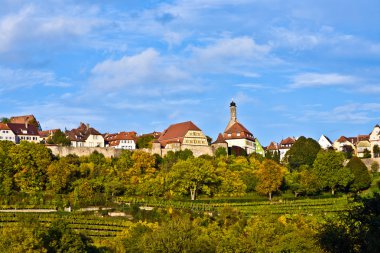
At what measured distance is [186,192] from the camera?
76.0m

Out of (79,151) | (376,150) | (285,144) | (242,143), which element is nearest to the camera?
(79,151)

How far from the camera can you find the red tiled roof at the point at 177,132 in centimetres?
9975

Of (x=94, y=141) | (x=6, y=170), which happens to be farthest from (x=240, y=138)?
(x=6, y=170)

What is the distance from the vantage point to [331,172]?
77938 mm

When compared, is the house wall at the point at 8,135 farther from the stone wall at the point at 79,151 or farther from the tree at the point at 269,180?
the tree at the point at 269,180

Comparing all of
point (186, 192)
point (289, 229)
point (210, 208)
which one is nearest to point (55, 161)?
point (186, 192)

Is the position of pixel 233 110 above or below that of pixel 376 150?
above

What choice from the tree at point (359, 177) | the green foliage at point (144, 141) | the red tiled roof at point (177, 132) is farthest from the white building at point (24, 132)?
the tree at point (359, 177)

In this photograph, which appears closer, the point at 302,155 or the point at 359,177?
the point at 359,177

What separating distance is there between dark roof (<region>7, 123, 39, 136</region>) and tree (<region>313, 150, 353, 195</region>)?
45.5m

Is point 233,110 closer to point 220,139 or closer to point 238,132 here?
point 238,132

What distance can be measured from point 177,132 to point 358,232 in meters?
80.9

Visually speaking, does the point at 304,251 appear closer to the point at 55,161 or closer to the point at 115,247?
the point at 115,247

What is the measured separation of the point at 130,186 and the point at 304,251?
3808 cm
